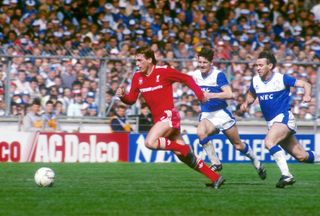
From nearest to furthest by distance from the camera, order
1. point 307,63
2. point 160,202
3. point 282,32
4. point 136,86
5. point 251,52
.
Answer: point 160,202, point 136,86, point 307,63, point 251,52, point 282,32

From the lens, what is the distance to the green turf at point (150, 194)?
37.2 ft

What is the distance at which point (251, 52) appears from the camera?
26.5 m

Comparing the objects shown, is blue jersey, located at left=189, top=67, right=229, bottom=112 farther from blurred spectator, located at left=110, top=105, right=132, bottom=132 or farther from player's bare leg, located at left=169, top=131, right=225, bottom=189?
blurred spectator, located at left=110, top=105, right=132, bottom=132

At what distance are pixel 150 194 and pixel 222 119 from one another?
4195 mm

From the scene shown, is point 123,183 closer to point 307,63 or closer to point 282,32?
point 307,63

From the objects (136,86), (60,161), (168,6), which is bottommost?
(60,161)

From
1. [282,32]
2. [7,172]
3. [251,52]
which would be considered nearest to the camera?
[7,172]

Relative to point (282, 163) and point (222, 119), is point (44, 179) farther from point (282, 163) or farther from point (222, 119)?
point (222, 119)

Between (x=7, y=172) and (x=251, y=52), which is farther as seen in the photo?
(x=251, y=52)

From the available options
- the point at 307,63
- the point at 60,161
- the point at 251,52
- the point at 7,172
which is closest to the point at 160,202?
the point at 7,172

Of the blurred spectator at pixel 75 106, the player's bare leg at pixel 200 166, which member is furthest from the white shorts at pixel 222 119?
the blurred spectator at pixel 75 106

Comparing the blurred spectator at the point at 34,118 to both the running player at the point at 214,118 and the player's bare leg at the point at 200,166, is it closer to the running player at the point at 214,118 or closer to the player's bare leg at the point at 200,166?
the running player at the point at 214,118

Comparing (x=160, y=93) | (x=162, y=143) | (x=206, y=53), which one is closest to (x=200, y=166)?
(x=162, y=143)

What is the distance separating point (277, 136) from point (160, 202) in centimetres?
338
